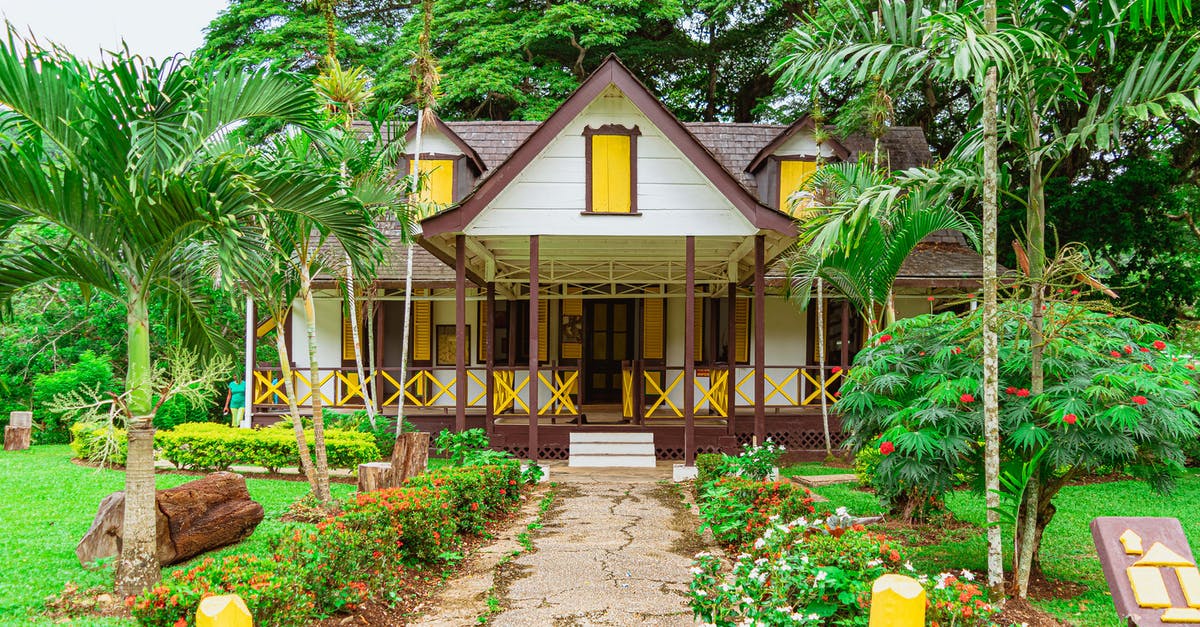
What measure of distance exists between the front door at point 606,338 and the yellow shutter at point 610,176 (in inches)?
237

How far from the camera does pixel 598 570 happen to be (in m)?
6.95

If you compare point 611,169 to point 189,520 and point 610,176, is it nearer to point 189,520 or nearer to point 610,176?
point 610,176

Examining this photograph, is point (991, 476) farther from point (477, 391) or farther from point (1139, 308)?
point (1139, 308)

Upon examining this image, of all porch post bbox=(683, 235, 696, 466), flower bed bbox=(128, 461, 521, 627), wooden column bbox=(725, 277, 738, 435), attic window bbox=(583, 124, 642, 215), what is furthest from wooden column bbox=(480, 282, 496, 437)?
wooden column bbox=(725, 277, 738, 435)

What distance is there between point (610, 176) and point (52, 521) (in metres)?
8.29

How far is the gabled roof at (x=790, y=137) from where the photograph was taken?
16500 mm

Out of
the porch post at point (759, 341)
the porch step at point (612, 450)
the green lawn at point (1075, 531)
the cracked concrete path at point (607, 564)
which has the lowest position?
the green lawn at point (1075, 531)

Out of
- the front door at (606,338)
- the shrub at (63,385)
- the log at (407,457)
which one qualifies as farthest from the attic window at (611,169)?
the shrub at (63,385)

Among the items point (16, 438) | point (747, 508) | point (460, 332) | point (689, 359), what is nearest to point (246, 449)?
point (460, 332)

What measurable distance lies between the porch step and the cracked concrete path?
222 centimetres

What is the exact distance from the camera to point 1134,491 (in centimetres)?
1238

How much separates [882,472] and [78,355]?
20513 mm

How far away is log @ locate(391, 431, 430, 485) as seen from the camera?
9.09 m

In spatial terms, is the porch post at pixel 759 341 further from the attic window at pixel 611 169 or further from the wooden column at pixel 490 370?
the wooden column at pixel 490 370
